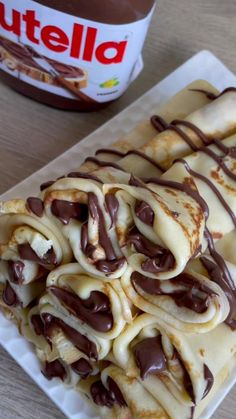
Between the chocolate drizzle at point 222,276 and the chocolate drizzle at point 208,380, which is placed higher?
the chocolate drizzle at point 222,276

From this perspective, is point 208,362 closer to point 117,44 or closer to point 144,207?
point 144,207

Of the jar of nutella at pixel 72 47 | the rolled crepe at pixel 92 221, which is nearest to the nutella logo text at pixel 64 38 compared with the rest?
the jar of nutella at pixel 72 47

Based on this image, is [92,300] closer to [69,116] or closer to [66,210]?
[66,210]

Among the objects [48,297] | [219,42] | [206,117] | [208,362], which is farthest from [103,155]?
[219,42]

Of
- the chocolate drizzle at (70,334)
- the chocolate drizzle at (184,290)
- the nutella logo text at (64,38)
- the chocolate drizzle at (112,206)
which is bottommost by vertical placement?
the chocolate drizzle at (70,334)

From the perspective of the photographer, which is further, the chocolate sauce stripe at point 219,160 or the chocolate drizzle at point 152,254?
the chocolate sauce stripe at point 219,160

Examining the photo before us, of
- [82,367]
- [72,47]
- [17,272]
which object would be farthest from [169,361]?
[72,47]

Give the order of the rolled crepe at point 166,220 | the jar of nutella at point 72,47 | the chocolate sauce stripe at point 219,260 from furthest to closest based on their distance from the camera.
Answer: the jar of nutella at point 72,47 < the chocolate sauce stripe at point 219,260 < the rolled crepe at point 166,220

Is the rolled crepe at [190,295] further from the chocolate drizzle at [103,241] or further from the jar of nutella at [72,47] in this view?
the jar of nutella at [72,47]
